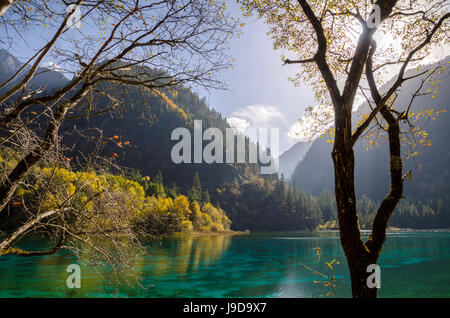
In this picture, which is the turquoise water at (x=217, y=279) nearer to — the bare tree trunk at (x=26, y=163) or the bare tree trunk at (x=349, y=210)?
the bare tree trunk at (x=26, y=163)

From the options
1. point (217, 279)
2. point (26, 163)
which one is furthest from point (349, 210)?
point (217, 279)

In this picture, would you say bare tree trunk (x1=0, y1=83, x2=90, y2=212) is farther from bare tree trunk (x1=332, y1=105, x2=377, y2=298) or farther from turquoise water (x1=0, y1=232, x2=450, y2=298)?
turquoise water (x1=0, y1=232, x2=450, y2=298)

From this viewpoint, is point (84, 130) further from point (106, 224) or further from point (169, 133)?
point (169, 133)

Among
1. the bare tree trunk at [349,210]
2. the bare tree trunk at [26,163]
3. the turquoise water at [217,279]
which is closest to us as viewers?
the bare tree trunk at [26,163]

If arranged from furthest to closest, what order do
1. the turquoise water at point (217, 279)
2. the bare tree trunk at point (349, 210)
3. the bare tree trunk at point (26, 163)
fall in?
the turquoise water at point (217, 279), the bare tree trunk at point (349, 210), the bare tree trunk at point (26, 163)

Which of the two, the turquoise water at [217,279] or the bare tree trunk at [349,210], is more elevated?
the bare tree trunk at [349,210]

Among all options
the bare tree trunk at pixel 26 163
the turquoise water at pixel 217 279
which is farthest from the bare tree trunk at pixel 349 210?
the turquoise water at pixel 217 279

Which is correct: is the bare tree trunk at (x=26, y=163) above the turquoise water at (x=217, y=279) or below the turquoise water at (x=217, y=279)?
above

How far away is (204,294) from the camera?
16078 mm

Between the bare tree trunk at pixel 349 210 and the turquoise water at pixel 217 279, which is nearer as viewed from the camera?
the bare tree trunk at pixel 349 210

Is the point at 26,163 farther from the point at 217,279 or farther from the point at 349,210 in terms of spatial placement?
the point at 217,279

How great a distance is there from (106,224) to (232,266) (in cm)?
2319

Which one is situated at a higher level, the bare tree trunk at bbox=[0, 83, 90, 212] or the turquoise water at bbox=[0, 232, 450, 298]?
the bare tree trunk at bbox=[0, 83, 90, 212]

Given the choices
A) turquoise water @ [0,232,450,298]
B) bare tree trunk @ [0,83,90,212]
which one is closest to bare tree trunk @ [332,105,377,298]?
bare tree trunk @ [0,83,90,212]
